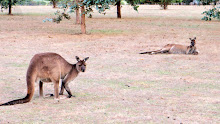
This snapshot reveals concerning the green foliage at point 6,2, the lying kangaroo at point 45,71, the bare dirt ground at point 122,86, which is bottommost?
the bare dirt ground at point 122,86

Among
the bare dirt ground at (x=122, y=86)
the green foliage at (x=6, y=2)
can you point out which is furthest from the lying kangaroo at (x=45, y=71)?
the green foliage at (x=6, y=2)

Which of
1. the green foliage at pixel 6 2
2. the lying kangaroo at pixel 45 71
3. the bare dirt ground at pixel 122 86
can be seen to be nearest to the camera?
the bare dirt ground at pixel 122 86

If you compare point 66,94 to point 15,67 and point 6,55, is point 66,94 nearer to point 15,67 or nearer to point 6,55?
point 15,67

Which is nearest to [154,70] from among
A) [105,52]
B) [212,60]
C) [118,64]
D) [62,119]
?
[118,64]

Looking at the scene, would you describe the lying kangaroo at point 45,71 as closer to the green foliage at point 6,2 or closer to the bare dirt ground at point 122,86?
the bare dirt ground at point 122,86

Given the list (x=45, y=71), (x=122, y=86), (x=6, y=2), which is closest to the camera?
(x=45, y=71)

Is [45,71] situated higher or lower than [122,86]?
higher

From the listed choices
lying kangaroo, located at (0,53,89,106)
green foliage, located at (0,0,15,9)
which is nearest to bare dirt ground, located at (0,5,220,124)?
lying kangaroo, located at (0,53,89,106)

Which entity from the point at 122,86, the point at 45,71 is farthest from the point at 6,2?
the point at 45,71

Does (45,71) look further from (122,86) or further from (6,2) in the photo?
(6,2)

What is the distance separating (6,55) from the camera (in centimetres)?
1134

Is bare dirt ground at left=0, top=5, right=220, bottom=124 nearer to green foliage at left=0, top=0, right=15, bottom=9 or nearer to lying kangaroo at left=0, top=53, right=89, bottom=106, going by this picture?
lying kangaroo at left=0, top=53, right=89, bottom=106

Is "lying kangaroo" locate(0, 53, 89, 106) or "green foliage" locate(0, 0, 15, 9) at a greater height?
"green foliage" locate(0, 0, 15, 9)

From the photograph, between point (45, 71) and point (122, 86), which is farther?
point (122, 86)
